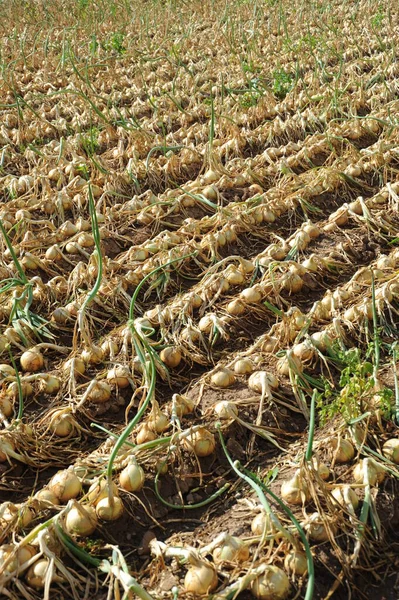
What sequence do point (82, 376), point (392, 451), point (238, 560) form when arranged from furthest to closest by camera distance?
point (82, 376) < point (392, 451) < point (238, 560)

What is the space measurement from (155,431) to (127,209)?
180cm

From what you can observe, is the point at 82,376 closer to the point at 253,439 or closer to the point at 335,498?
the point at 253,439

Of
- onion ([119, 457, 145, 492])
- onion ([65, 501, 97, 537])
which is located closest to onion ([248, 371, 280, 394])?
onion ([119, 457, 145, 492])

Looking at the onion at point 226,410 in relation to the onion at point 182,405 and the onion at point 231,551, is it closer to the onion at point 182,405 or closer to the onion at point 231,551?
the onion at point 182,405

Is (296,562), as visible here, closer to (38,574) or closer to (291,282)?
(38,574)

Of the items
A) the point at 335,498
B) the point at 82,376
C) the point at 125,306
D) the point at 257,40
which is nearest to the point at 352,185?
the point at 125,306

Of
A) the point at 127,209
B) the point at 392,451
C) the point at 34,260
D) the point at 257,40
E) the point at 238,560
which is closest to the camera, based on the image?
the point at 238,560

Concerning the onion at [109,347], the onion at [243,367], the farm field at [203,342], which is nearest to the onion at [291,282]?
the farm field at [203,342]

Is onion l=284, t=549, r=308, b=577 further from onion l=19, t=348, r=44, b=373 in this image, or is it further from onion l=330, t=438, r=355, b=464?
onion l=19, t=348, r=44, b=373

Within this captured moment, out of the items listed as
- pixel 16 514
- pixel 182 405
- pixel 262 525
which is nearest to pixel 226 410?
pixel 182 405

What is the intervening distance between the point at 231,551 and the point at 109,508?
1.33 feet

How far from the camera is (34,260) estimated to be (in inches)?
137

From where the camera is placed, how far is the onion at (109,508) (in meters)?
2.09

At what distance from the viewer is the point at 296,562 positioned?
185 cm
